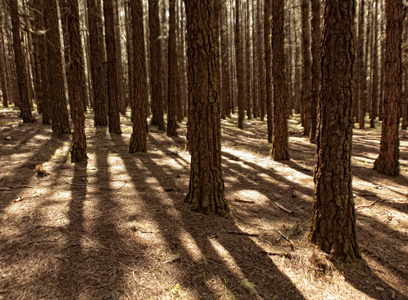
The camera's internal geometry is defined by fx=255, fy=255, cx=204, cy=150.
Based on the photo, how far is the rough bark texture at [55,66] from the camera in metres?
9.37

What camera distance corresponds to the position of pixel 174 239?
3.33 meters

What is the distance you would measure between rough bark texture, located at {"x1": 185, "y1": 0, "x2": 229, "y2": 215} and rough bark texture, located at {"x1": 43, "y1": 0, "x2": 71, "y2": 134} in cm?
772

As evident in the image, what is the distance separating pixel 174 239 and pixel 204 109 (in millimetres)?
1899

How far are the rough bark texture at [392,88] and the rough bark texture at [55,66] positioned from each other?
33.4ft

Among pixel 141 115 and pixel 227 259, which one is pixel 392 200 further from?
pixel 141 115

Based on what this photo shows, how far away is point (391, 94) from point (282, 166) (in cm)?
313

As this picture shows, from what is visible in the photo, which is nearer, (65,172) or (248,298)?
(248,298)

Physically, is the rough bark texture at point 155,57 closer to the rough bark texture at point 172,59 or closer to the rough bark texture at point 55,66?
the rough bark texture at point 172,59

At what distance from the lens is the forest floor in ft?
8.28

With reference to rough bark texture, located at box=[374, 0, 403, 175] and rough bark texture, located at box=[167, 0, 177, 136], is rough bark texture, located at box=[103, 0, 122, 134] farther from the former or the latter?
rough bark texture, located at box=[374, 0, 403, 175]

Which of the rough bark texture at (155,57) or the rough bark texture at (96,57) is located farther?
the rough bark texture at (155,57)

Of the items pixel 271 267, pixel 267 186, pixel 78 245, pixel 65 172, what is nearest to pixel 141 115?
pixel 65 172

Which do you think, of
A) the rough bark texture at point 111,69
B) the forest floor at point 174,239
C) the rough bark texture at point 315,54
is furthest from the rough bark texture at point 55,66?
the rough bark texture at point 315,54

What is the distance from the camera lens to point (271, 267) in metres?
2.94
